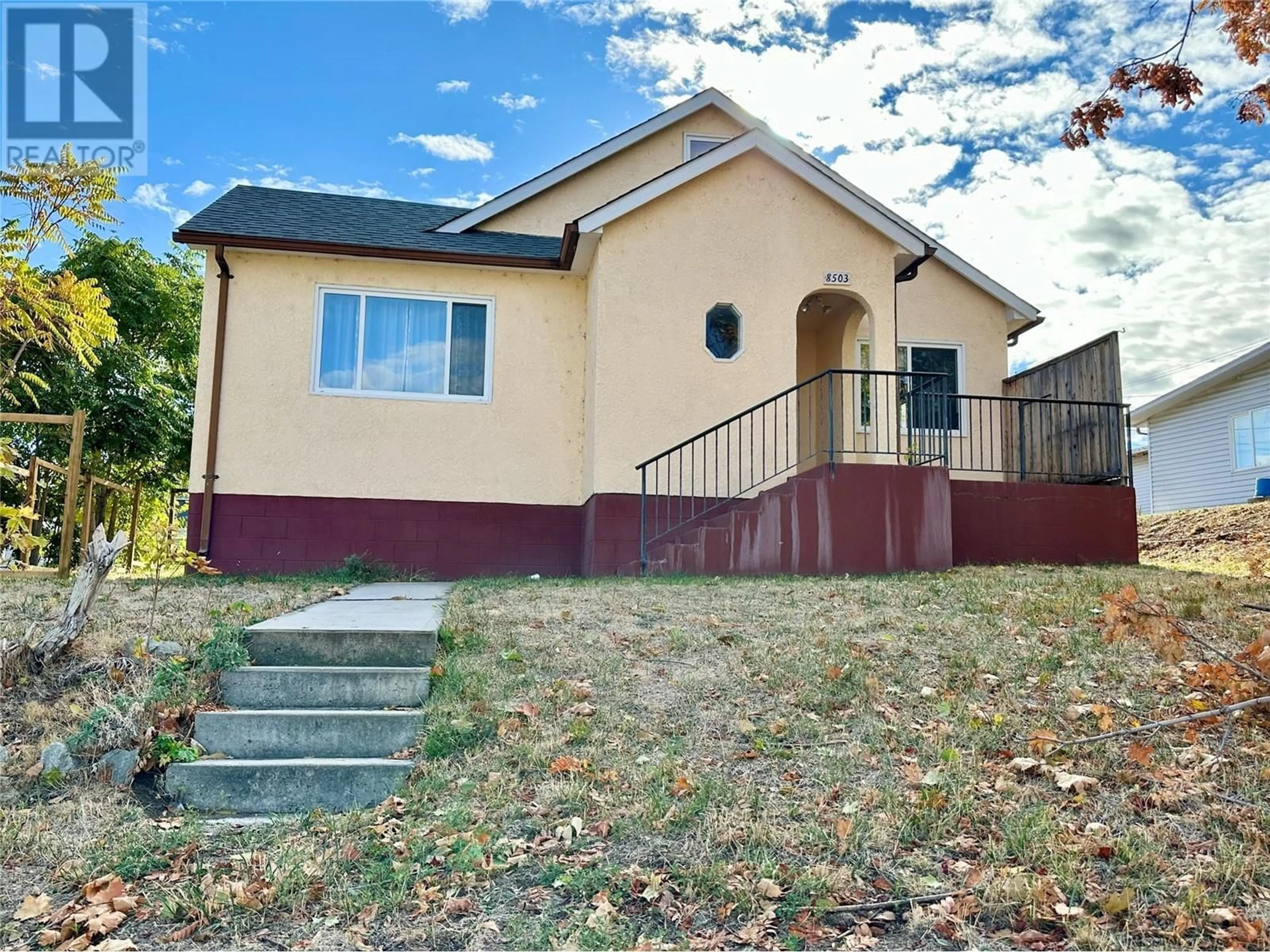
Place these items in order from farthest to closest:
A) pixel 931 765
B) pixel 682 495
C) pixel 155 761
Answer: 1. pixel 682 495
2. pixel 155 761
3. pixel 931 765

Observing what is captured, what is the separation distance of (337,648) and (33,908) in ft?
7.89

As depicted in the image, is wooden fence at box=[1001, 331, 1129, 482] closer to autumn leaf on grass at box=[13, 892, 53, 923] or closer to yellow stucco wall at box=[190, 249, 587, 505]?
yellow stucco wall at box=[190, 249, 587, 505]

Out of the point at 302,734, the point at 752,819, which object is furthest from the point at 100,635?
the point at 752,819

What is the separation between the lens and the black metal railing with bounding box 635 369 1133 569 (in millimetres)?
10570

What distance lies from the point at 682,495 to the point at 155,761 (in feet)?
23.6

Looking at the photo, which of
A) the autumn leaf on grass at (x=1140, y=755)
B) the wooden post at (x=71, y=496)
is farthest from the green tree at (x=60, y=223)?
the autumn leaf on grass at (x=1140, y=755)

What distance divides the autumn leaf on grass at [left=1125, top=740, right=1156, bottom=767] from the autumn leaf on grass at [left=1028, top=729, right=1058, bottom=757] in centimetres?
29

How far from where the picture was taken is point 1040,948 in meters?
2.91

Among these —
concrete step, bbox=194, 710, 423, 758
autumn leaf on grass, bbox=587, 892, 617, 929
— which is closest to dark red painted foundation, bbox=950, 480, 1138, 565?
concrete step, bbox=194, 710, 423, 758

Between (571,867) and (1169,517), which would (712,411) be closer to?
(571,867)

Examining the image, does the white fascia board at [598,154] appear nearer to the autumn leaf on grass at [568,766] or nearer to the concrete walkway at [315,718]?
the concrete walkway at [315,718]

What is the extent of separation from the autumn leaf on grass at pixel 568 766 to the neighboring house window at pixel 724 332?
767cm

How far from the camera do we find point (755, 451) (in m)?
11.3

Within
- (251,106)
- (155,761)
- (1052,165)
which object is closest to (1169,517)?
(1052,165)
